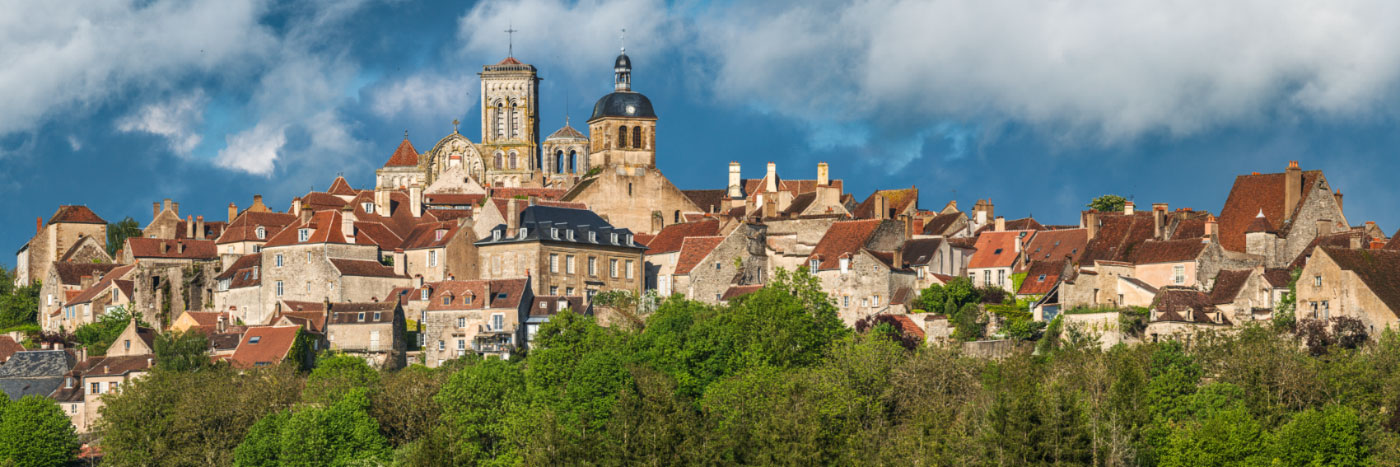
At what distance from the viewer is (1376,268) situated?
2869 inches

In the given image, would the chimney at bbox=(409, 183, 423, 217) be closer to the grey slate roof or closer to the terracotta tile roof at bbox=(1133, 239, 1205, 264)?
the grey slate roof

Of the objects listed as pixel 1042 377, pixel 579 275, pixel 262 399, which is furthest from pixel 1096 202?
pixel 262 399

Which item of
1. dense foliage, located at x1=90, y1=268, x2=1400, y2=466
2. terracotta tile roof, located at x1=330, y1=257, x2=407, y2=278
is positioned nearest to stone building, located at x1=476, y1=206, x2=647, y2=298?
terracotta tile roof, located at x1=330, y1=257, x2=407, y2=278

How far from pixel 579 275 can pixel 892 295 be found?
538 inches

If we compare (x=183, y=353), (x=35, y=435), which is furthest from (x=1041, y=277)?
(x=35, y=435)

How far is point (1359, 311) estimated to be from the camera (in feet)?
235

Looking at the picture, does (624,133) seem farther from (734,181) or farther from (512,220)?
(512,220)

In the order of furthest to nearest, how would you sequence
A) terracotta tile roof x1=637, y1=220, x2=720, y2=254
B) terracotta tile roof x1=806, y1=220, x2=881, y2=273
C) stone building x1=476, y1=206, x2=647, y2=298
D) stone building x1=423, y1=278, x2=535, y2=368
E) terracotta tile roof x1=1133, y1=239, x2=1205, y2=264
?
terracotta tile roof x1=637, y1=220, x2=720, y2=254 → stone building x1=476, y1=206, x2=647, y2=298 → terracotta tile roof x1=806, y1=220, x2=881, y2=273 → stone building x1=423, y1=278, x2=535, y2=368 → terracotta tile roof x1=1133, y1=239, x2=1205, y2=264

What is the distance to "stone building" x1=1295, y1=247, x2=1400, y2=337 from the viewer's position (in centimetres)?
7162

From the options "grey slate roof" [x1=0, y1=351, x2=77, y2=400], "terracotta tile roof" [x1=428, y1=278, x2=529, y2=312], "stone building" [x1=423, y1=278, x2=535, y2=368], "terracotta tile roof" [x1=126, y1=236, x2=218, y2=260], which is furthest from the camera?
"terracotta tile roof" [x1=126, y1=236, x2=218, y2=260]

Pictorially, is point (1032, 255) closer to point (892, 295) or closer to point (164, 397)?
point (892, 295)

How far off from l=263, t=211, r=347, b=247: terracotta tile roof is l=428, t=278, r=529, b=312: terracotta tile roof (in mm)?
7220

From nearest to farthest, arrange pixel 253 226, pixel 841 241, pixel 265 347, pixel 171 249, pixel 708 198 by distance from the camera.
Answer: pixel 265 347, pixel 841 241, pixel 253 226, pixel 171 249, pixel 708 198

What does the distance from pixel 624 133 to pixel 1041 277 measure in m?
28.8
